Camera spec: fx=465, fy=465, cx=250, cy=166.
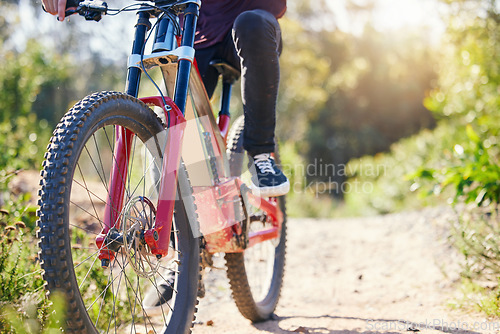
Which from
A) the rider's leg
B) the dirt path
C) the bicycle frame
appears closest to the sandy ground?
the dirt path

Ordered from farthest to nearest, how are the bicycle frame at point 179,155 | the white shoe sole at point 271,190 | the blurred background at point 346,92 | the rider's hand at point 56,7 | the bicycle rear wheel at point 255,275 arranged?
the blurred background at point 346,92
the bicycle rear wheel at point 255,275
the white shoe sole at point 271,190
the rider's hand at point 56,7
the bicycle frame at point 179,155

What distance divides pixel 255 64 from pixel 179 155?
670 millimetres

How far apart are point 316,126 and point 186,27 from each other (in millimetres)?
18176

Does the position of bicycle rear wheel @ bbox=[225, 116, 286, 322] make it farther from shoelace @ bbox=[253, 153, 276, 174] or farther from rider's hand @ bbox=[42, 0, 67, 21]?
rider's hand @ bbox=[42, 0, 67, 21]

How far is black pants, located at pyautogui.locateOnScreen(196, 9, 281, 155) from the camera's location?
2.08 m

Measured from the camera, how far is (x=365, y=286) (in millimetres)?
3469

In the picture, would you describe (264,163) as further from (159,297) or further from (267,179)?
(159,297)

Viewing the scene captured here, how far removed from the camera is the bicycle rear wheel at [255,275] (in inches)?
93.3

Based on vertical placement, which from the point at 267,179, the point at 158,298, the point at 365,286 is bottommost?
the point at 158,298

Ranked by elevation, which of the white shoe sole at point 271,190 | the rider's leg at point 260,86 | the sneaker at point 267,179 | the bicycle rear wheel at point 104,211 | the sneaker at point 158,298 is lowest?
the sneaker at point 158,298

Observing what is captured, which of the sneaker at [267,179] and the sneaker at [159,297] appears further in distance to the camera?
the sneaker at [267,179]

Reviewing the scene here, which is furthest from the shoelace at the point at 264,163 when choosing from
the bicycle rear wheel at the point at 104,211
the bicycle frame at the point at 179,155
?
the bicycle rear wheel at the point at 104,211

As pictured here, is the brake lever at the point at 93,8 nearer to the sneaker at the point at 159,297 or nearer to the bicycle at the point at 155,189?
the bicycle at the point at 155,189

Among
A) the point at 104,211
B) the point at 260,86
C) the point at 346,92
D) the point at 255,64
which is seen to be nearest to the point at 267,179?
the point at 260,86
